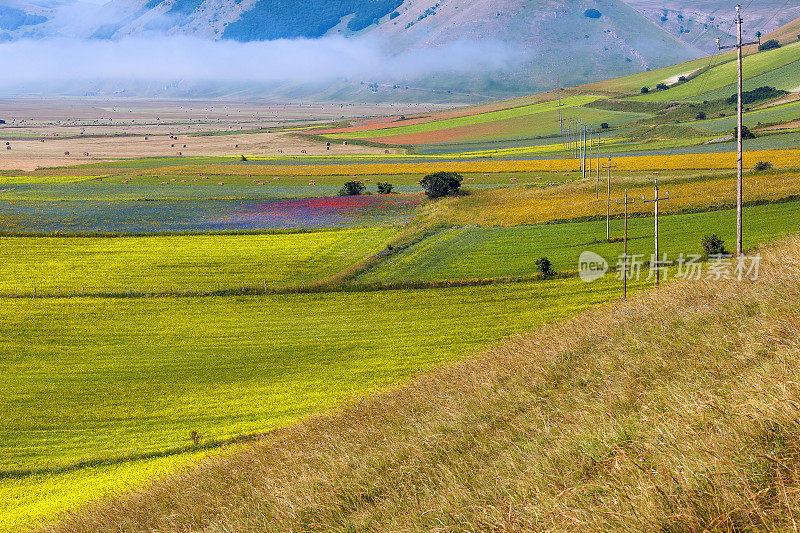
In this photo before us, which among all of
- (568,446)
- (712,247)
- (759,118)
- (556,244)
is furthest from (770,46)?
(568,446)

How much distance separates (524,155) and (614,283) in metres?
87.4

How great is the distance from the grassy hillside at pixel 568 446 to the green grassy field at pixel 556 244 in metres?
27.1

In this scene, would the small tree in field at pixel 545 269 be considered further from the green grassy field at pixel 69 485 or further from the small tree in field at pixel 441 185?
the small tree in field at pixel 441 185

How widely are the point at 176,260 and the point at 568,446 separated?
47604 millimetres

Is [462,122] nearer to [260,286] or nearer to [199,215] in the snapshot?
[199,215]

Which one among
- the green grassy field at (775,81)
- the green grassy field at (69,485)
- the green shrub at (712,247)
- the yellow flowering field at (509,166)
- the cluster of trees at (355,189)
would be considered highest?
the green grassy field at (775,81)

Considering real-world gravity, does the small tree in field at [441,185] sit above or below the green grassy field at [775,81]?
below

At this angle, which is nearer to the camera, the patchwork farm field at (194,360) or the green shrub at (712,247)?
the patchwork farm field at (194,360)

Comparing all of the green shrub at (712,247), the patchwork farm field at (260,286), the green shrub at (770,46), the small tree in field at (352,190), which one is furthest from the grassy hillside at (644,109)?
the green shrub at (712,247)

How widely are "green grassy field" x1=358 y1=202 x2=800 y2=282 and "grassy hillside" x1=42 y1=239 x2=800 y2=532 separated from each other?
1066 inches

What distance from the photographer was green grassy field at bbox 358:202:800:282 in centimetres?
4378

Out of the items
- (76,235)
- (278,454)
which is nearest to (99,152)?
(76,235)

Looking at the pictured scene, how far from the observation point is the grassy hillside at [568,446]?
6.89 metres

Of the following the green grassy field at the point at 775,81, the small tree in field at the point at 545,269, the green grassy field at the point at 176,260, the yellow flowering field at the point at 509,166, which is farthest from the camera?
the green grassy field at the point at 775,81
